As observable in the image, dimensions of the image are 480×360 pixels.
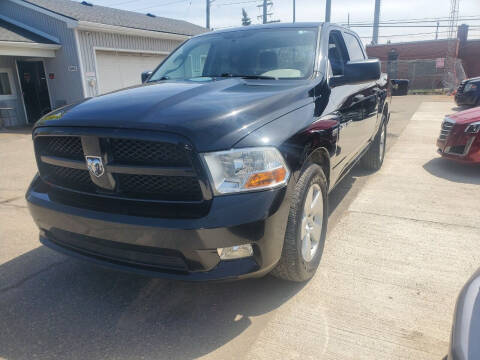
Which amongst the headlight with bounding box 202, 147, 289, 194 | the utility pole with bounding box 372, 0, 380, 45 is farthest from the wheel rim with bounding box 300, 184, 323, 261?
the utility pole with bounding box 372, 0, 380, 45

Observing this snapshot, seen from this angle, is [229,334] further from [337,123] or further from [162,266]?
[337,123]

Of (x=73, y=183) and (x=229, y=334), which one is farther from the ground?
(x=73, y=183)

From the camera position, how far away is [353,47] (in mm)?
4539

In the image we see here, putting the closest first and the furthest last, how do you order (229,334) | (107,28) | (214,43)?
1. (229,334)
2. (214,43)
3. (107,28)

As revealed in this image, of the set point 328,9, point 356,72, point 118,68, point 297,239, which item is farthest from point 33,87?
point 328,9

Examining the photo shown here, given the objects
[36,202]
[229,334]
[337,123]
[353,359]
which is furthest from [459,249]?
[36,202]

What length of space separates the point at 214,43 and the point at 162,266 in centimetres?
253

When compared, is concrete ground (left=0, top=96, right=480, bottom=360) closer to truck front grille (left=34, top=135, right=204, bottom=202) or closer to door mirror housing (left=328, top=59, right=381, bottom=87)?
truck front grille (left=34, top=135, right=204, bottom=202)

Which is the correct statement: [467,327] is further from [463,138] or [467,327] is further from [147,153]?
[463,138]

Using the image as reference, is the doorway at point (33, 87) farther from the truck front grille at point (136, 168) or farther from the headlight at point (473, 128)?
the headlight at point (473, 128)

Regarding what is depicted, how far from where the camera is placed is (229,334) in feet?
7.38

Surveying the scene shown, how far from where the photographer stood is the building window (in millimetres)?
13062

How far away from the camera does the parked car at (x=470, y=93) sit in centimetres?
1324

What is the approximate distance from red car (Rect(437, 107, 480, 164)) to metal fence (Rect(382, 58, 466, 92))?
70.1 feet
